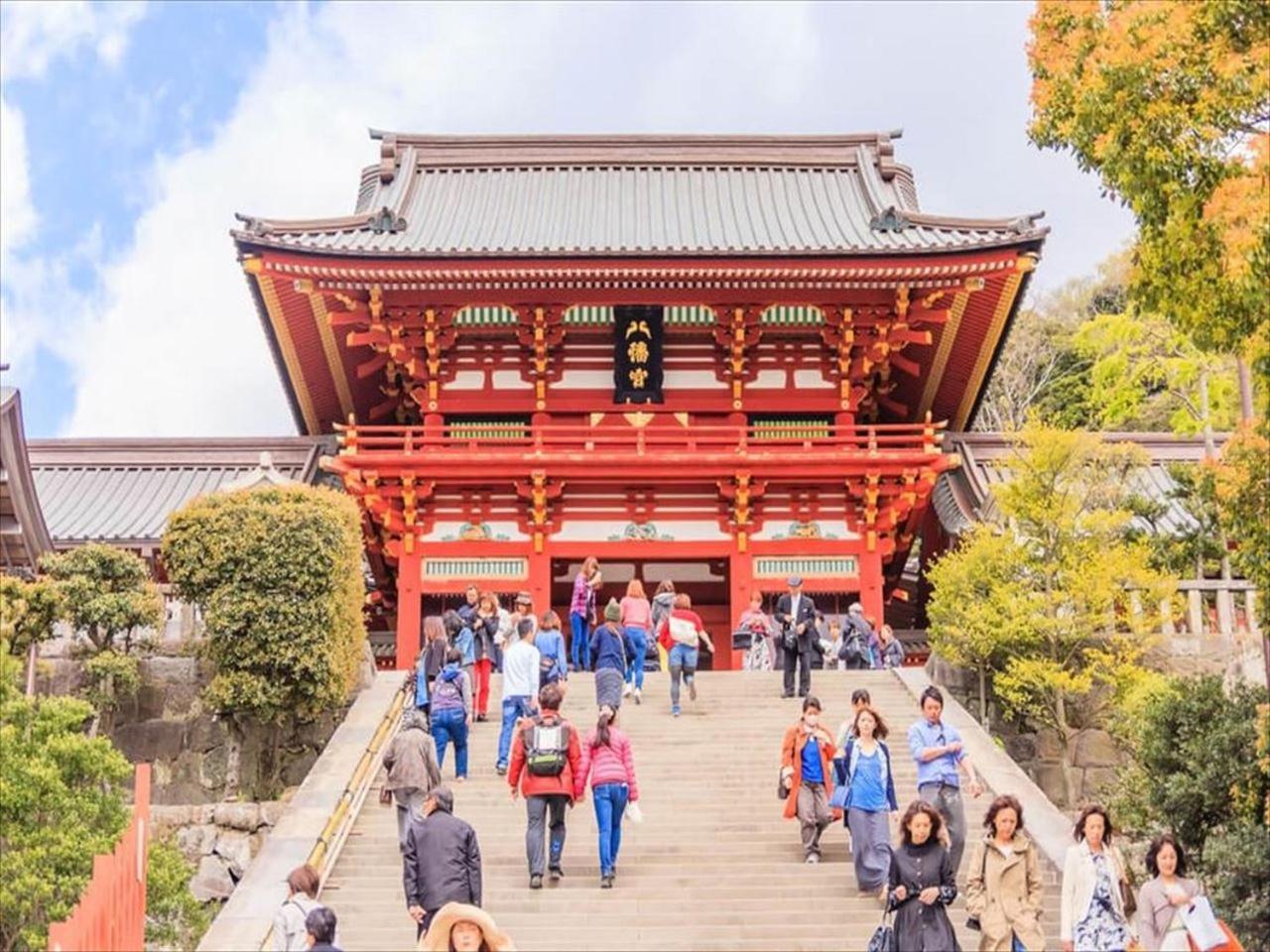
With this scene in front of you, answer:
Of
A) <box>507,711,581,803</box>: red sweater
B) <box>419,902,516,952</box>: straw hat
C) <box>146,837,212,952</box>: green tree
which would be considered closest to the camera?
<box>419,902,516,952</box>: straw hat

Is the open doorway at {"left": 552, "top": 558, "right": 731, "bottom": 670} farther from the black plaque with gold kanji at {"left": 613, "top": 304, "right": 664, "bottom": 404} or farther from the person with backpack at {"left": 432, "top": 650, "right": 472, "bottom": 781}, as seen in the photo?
the person with backpack at {"left": 432, "top": 650, "right": 472, "bottom": 781}

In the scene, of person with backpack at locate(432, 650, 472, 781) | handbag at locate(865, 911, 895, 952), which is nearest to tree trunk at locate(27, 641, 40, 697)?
person with backpack at locate(432, 650, 472, 781)

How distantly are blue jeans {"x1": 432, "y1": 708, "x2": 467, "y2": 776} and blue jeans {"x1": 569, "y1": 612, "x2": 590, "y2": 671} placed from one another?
16.5 feet

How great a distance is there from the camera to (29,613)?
14305 millimetres

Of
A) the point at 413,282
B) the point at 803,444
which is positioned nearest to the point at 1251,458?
the point at 803,444

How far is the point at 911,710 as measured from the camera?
54.0ft

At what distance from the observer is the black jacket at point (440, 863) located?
8922mm

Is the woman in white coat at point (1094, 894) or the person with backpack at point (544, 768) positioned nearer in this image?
the woman in white coat at point (1094, 894)

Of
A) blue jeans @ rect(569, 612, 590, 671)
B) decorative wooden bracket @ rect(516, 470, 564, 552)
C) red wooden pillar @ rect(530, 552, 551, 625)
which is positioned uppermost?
decorative wooden bracket @ rect(516, 470, 564, 552)

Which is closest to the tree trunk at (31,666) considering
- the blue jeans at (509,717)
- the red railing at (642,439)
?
the blue jeans at (509,717)

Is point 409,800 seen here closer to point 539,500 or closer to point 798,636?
point 798,636

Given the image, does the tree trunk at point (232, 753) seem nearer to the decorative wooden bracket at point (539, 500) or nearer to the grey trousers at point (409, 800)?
the grey trousers at point (409, 800)

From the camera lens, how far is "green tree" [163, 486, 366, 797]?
1530 centimetres

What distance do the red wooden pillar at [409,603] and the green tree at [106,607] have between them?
6.30m
